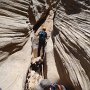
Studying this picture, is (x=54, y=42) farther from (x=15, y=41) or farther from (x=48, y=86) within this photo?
(x=48, y=86)

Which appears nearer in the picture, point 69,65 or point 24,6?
point 69,65

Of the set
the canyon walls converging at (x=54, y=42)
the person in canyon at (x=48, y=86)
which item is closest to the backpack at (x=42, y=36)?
the canyon walls converging at (x=54, y=42)

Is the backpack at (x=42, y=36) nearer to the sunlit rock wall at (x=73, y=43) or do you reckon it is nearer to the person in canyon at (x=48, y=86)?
the sunlit rock wall at (x=73, y=43)

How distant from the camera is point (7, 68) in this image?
243cm

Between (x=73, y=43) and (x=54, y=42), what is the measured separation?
24 centimetres

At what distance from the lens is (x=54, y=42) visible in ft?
8.45

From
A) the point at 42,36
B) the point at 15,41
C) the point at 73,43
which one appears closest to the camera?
the point at 73,43

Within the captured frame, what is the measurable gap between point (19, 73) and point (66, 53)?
15.1 inches

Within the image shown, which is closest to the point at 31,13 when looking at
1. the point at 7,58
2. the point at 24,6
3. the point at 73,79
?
the point at 24,6

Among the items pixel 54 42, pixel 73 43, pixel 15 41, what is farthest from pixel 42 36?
pixel 73 43

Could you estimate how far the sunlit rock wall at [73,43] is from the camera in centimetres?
227

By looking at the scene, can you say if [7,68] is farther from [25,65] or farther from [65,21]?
[65,21]

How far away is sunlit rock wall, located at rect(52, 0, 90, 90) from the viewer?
7.45 ft

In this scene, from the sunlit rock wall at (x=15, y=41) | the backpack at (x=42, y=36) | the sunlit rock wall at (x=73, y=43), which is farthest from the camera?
the backpack at (x=42, y=36)
